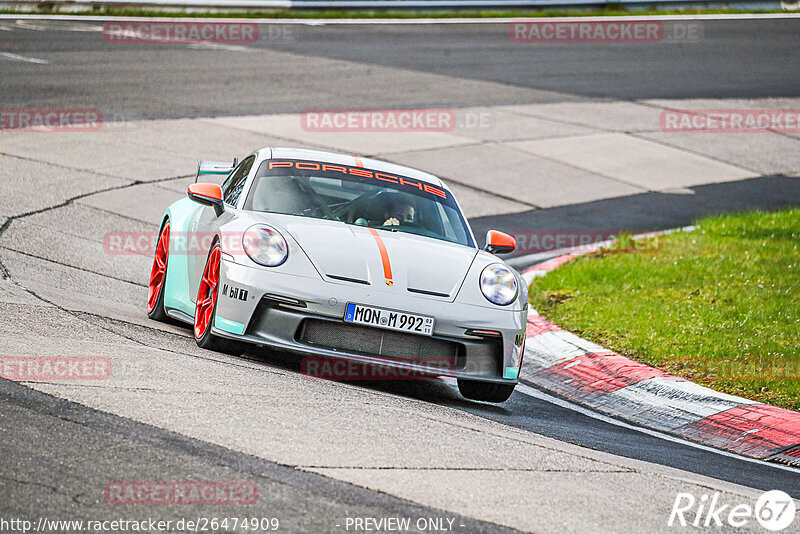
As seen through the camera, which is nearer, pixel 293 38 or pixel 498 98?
pixel 498 98

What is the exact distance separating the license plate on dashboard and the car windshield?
3.65 ft

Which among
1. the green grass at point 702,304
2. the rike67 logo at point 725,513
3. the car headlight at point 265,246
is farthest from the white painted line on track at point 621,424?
the car headlight at point 265,246

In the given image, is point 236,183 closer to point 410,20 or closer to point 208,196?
point 208,196

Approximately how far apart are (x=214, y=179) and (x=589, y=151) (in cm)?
596

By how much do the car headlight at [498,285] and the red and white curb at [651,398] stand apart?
111 centimetres

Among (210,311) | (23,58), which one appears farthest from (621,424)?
(23,58)

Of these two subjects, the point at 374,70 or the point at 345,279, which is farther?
the point at 374,70

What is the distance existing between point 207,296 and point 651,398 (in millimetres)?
2967

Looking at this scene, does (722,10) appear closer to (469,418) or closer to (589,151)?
(589,151)

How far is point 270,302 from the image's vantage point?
617cm

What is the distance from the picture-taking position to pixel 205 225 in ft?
23.9

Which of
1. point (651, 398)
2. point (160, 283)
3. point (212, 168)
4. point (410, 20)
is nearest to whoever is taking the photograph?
point (651, 398)

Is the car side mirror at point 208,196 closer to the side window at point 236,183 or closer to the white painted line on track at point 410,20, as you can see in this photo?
the side window at point 236,183

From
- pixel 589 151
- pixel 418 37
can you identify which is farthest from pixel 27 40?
pixel 589 151
